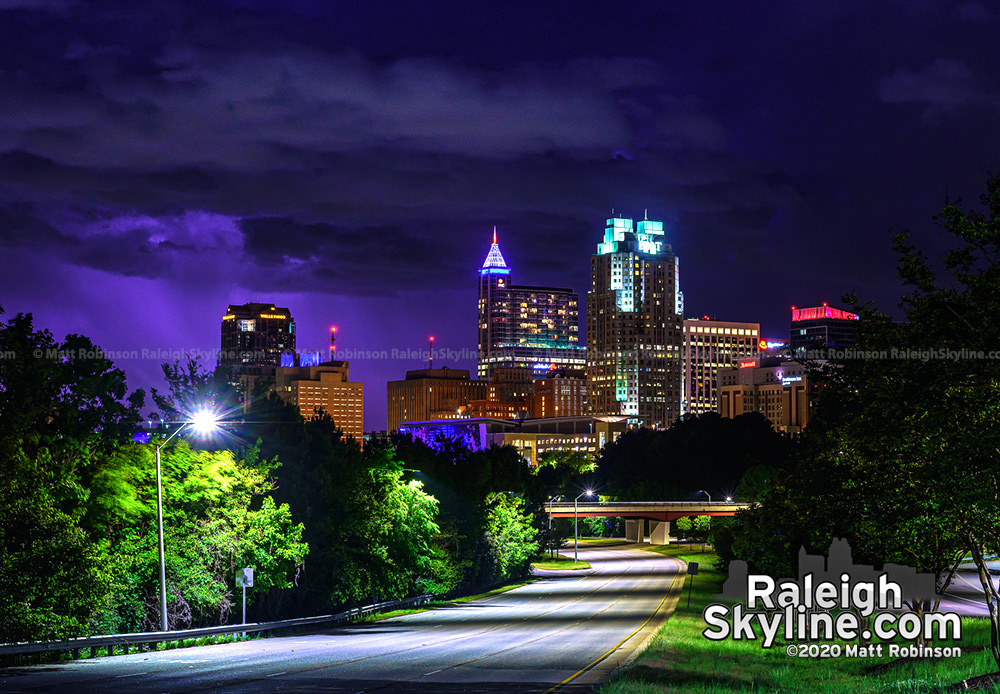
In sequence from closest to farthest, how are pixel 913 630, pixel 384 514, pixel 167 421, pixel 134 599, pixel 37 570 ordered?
pixel 37 570
pixel 913 630
pixel 134 599
pixel 167 421
pixel 384 514

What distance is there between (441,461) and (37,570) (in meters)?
50.0

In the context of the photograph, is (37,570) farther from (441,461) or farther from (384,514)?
(441,461)

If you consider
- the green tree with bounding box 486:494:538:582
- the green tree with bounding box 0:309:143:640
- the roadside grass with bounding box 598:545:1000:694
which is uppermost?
the green tree with bounding box 0:309:143:640

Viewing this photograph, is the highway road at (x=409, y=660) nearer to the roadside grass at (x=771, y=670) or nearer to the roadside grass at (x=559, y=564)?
the roadside grass at (x=771, y=670)

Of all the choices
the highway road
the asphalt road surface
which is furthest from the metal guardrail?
the asphalt road surface

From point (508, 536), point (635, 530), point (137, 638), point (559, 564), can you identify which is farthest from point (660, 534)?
point (137, 638)

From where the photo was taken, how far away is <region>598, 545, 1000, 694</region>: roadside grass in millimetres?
31406

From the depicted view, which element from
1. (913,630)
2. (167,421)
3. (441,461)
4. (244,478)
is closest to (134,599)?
(244,478)

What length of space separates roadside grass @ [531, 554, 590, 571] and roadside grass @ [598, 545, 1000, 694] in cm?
7167

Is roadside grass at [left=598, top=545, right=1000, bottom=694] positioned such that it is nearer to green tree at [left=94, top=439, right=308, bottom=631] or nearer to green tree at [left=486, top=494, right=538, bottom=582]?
green tree at [left=94, top=439, right=308, bottom=631]

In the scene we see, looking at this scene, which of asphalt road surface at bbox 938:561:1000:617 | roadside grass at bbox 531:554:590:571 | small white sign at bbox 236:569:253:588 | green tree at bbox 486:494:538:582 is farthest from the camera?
roadside grass at bbox 531:554:590:571

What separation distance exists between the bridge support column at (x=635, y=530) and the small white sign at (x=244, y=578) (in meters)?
132

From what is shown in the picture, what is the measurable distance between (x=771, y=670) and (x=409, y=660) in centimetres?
1179

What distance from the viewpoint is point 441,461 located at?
87.1 m
